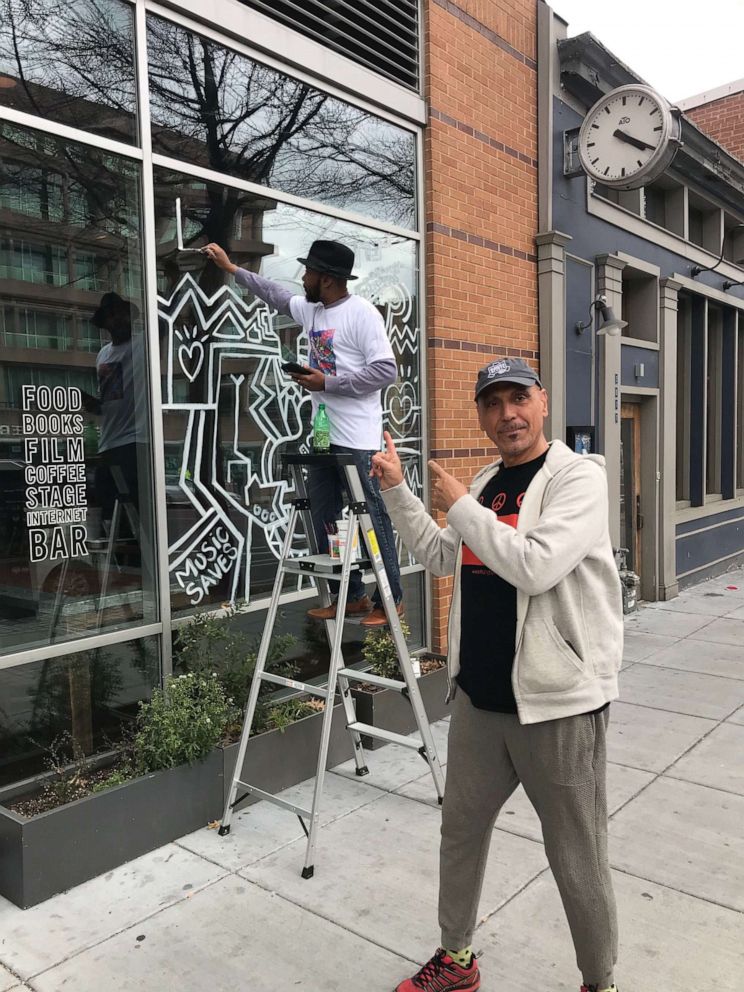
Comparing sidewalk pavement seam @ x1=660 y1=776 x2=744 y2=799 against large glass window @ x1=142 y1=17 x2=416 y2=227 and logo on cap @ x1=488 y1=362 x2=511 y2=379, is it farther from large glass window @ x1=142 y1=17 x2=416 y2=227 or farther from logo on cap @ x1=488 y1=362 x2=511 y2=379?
large glass window @ x1=142 y1=17 x2=416 y2=227

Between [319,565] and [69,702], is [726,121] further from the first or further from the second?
[69,702]

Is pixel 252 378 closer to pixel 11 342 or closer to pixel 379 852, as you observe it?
pixel 11 342

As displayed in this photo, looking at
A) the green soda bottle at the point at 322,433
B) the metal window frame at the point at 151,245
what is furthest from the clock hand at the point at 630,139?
the green soda bottle at the point at 322,433

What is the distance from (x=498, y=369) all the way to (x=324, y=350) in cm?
230

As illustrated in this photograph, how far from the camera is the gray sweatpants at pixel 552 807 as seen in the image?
2406 mm

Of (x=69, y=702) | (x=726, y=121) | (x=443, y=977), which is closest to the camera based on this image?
(x=443, y=977)

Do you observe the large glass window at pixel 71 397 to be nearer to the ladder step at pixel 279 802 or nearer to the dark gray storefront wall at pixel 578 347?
the ladder step at pixel 279 802

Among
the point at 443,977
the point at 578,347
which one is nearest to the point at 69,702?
the point at 443,977

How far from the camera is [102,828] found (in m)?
3.54

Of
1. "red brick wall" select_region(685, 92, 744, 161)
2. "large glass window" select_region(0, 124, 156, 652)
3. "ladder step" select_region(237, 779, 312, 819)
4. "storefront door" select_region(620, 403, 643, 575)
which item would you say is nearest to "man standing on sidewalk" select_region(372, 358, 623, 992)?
"ladder step" select_region(237, 779, 312, 819)

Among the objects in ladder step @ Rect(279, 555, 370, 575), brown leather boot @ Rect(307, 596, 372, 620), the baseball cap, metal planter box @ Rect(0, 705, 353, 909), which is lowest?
metal planter box @ Rect(0, 705, 353, 909)

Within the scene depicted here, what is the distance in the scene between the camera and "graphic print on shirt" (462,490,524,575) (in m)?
2.56

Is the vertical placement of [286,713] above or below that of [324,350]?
below

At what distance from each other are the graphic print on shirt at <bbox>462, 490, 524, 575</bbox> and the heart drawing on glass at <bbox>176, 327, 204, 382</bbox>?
2.52 meters
